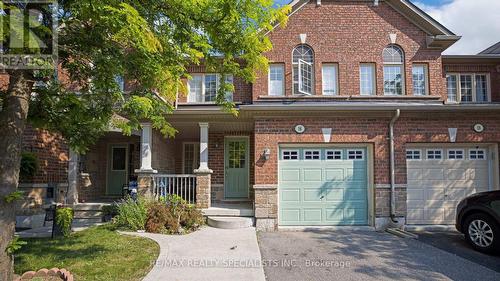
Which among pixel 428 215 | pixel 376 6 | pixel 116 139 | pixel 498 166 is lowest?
pixel 428 215

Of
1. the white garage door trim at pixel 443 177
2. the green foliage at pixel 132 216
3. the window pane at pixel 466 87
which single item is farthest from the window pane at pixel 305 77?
the green foliage at pixel 132 216

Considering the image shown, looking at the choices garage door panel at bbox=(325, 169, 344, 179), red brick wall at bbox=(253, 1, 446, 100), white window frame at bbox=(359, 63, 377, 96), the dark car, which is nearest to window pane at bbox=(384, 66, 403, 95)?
red brick wall at bbox=(253, 1, 446, 100)

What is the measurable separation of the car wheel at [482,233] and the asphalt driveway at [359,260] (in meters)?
0.80

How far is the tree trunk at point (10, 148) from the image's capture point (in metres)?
4.31

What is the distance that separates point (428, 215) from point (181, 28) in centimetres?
893

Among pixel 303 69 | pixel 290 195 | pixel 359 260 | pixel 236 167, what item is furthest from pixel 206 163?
pixel 359 260

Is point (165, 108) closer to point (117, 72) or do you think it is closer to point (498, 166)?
point (117, 72)

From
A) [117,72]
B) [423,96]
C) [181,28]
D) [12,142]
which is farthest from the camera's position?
[423,96]

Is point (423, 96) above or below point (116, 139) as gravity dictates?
above

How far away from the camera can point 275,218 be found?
30.4ft

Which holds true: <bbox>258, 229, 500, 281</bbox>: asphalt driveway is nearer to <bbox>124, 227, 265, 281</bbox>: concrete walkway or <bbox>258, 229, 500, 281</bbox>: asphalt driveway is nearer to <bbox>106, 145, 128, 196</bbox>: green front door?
<bbox>124, 227, 265, 281</bbox>: concrete walkway

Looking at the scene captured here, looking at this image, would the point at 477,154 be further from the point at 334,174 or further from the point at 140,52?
the point at 140,52

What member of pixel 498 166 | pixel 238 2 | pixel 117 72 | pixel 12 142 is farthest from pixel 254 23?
pixel 498 166

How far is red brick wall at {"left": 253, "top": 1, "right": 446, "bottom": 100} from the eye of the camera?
37.0ft
